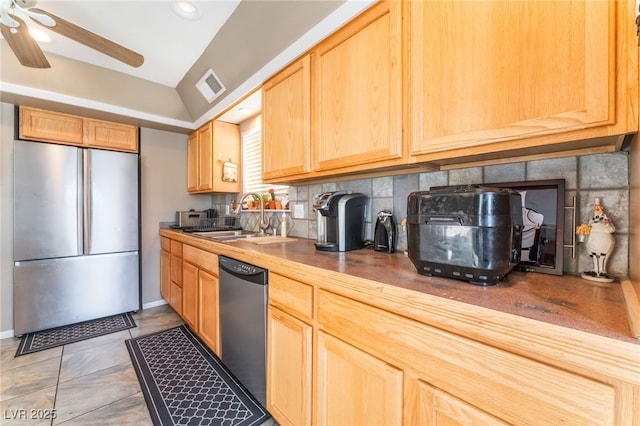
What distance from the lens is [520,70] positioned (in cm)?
85

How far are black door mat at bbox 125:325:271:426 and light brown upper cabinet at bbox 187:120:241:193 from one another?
64.0 inches

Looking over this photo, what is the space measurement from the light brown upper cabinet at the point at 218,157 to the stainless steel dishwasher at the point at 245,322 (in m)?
1.43

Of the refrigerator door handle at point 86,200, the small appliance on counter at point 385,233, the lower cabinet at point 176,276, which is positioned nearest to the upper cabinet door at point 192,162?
the lower cabinet at point 176,276

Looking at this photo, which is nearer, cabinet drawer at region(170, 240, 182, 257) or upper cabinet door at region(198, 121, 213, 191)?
cabinet drawer at region(170, 240, 182, 257)

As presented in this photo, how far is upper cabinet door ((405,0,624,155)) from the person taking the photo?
0.73m

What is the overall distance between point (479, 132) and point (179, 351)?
2.55 m

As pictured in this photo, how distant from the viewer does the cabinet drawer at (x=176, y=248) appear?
262cm

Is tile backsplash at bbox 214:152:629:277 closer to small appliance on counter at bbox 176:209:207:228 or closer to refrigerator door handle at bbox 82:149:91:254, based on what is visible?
small appliance on counter at bbox 176:209:207:228

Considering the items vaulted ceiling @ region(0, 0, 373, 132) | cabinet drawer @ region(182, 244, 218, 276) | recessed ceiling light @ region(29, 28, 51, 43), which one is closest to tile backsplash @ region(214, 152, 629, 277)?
vaulted ceiling @ region(0, 0, 373, 132)

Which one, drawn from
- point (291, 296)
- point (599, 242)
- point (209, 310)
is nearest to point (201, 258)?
point (209, 310)

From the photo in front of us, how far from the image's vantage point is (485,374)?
0.64 meters

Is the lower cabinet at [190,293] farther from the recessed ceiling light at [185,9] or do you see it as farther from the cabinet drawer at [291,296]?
the recessed ceiling light at [185,9]

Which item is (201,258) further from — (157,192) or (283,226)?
(157,192)

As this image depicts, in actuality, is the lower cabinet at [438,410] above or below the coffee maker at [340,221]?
below
